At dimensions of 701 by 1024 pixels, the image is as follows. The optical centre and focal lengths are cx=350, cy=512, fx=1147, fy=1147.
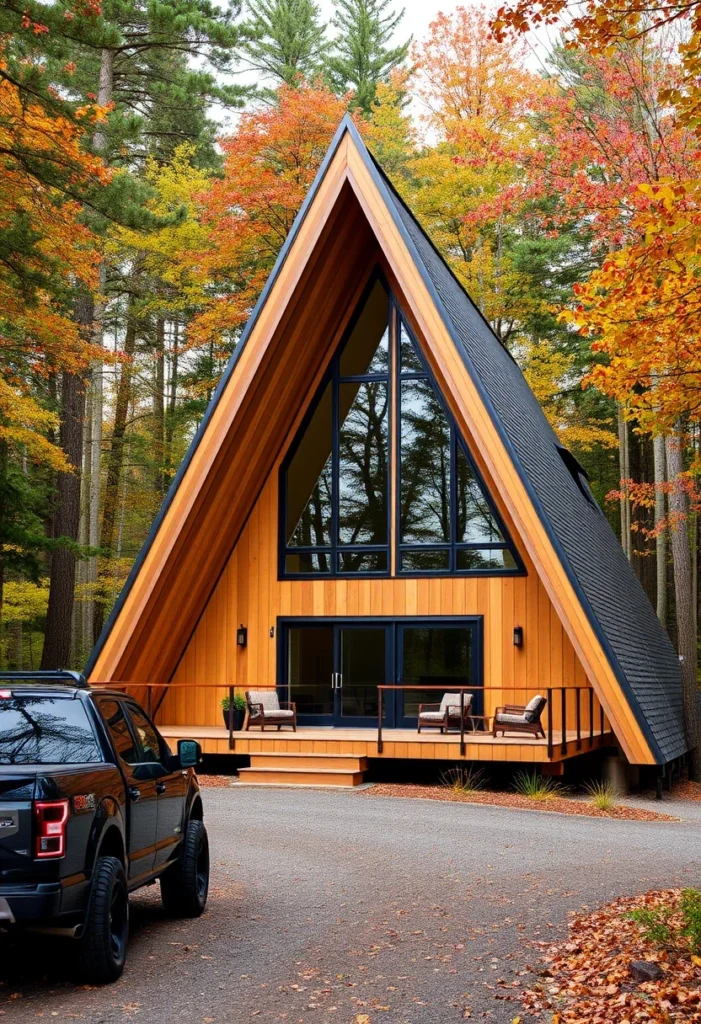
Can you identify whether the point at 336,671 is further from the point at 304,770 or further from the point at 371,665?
the point at 304,770

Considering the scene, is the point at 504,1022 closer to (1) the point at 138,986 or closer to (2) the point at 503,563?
(1) the point at 138,986

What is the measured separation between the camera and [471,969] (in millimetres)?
5984

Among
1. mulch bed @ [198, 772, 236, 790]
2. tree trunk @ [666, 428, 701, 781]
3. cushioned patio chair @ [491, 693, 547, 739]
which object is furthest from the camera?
tree trunk @ [666, 428, 701, 781]

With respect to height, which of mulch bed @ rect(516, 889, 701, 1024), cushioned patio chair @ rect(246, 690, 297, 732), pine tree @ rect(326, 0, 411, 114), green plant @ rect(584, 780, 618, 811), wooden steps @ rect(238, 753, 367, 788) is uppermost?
pine tree @ rect(326, 0, 411, 114)

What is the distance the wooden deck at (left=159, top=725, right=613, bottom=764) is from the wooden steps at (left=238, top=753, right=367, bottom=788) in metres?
0.11

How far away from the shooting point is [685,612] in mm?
18969

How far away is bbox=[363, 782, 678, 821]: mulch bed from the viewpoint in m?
13.1

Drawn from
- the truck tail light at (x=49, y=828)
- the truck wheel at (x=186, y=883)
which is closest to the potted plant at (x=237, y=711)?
the truck wheel at (x=186, y=883)

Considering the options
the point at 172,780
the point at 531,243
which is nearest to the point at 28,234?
the point at 172,780

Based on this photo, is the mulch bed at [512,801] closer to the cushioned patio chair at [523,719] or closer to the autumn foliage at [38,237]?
the cushioned patio chair at [523,719]

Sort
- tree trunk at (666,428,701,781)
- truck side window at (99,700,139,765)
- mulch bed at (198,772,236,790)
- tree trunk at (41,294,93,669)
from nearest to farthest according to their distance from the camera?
truck side window at (99,700,139,765)
mulch bed at (198,772,236,790)
tree trunk at (666,428,701,781)
tree trunk at (41,294,93,669)

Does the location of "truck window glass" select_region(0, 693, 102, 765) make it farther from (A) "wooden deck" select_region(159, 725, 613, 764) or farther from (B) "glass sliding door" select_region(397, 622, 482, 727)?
(B) "glass sliding door" select_region(397, 622, 482, 727)

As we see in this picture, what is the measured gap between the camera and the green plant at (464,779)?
14.4 m

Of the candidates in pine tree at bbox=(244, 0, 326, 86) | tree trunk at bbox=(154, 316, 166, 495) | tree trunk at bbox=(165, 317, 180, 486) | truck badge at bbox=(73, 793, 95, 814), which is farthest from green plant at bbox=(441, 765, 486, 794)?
pine tree at bbox=(244, 0, 326, 86)
